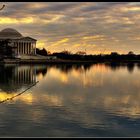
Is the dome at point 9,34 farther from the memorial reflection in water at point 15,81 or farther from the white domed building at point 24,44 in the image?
the memorial reflection in water at point 15,81

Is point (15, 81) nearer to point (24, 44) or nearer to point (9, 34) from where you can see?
point (24, 44)

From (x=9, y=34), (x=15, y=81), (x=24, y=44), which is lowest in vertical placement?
(x=15, y=81)

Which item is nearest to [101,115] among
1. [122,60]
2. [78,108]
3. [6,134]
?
[78,108]

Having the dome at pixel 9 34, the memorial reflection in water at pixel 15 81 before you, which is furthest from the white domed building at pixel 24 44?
the memorial reflection in water at pixel 15 81

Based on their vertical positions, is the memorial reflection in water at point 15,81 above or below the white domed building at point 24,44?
below

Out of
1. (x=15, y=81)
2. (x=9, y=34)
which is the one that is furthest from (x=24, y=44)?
(x=15, y=81)

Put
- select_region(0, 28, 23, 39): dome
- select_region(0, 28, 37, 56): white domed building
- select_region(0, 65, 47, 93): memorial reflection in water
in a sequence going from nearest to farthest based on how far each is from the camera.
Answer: select_region(0, 65, 47, 93): memorial reflection in water → select_region(0, 28, 37, 56): white domed building → select_region(0, 28, 23, 39): dome

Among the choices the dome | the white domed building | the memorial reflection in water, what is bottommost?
the memorial reflection in water

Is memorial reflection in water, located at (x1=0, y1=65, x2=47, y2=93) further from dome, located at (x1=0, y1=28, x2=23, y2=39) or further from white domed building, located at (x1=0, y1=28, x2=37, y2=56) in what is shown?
dome, located at (x1=0, y1=28, x2=23, y2=39)

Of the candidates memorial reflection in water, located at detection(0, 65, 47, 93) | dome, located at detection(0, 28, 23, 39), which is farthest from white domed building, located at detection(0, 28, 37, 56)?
memorial reflection in water, located at detection(0, 65, 47, 93)

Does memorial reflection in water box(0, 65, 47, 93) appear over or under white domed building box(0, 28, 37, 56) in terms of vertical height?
under

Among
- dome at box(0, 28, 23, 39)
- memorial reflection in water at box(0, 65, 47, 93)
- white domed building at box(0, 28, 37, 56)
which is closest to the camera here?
memorial reflection in water at box(0, 65, 47, 93)

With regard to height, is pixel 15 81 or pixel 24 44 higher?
pixel 24 44

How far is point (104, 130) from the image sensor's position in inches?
488
